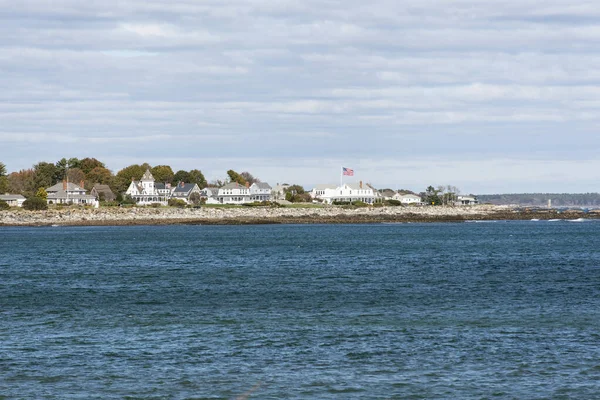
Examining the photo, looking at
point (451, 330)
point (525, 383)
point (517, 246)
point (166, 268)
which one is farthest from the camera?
point (517, 246)

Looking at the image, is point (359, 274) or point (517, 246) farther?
point (517, 246)

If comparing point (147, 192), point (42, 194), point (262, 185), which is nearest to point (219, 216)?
point (42, 194)

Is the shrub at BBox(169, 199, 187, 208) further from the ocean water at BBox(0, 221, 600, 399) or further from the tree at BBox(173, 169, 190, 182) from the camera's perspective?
the ocean water at BBox(0, 221, 600, 399)

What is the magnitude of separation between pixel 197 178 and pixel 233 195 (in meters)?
18.6

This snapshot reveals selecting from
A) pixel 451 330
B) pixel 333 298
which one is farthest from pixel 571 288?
pixel 451 330

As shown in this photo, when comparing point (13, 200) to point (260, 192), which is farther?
point (260, 192)

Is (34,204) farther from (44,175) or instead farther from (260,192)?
(260,192)

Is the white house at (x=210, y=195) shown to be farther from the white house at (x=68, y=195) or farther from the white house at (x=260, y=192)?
the white house at (x=68, y=195)

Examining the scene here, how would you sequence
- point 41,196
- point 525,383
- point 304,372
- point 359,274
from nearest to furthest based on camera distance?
point 525,383 < point 304,372 < point 359,274 < point 41,196

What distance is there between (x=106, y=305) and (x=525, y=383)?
17.8m

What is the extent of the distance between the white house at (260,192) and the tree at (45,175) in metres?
40.8

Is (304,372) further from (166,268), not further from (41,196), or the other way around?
(41,196)

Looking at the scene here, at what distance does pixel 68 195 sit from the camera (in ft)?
494

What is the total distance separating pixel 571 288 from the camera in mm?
35281
